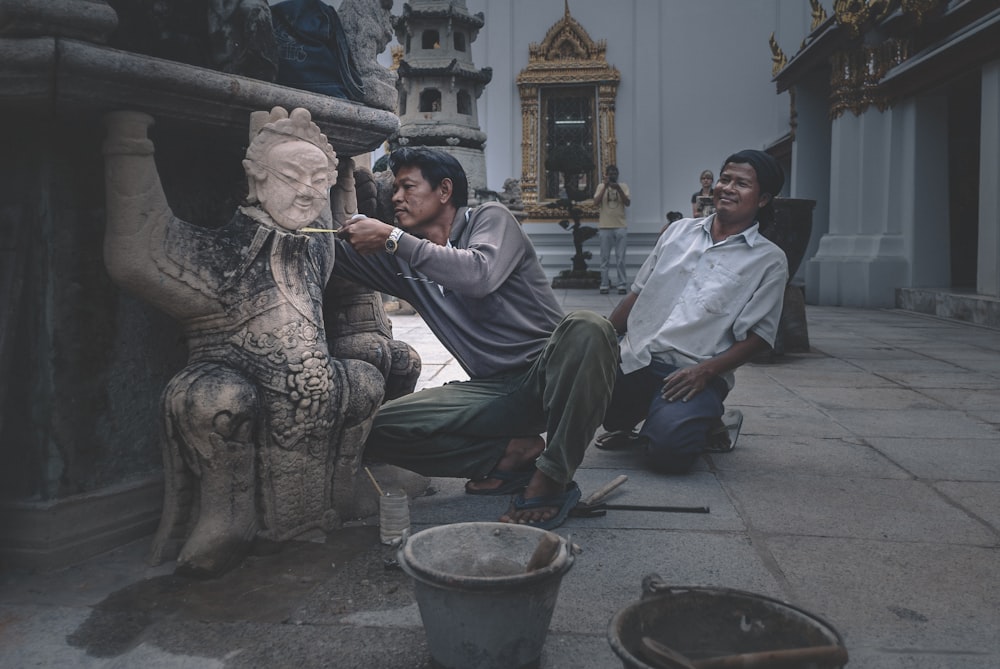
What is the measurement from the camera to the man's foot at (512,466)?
9.48 feet

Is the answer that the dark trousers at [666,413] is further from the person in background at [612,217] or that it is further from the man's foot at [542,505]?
the person in background at [612,217]

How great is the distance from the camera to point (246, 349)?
230cm

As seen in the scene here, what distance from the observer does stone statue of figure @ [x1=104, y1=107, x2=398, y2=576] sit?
2158mm

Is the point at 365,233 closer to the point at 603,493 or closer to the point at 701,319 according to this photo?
the point at 603,493

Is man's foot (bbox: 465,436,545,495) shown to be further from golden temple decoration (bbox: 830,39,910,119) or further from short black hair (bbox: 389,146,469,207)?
golden temple decoration (bbox: 830,39,910,119)

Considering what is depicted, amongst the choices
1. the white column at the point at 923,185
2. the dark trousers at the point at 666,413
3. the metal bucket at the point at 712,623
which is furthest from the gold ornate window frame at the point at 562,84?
the metal bucket at the point at 712,623

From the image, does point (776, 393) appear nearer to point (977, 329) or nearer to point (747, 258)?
point (747, 258)

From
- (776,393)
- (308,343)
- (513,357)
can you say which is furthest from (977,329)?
(308,343)

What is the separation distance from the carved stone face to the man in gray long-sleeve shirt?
0.25 meters

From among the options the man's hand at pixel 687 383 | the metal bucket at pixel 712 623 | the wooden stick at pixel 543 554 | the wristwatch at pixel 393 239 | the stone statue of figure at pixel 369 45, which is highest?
the stone statue of figure at pixel 369 45

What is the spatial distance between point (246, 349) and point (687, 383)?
173 cm

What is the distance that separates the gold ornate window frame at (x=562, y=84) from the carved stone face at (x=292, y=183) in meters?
12.8

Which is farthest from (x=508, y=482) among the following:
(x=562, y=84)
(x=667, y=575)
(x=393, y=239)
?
(x=562, y=84)

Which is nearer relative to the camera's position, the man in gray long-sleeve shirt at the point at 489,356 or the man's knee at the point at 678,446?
the man in gray long-sleeve shirt at the point at 489,356
